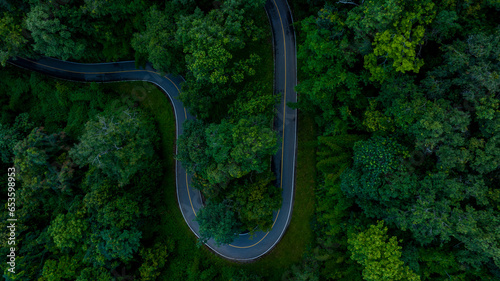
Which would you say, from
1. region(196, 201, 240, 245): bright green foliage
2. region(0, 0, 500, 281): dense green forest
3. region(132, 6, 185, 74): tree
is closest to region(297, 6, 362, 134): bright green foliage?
region(0, 0, 500, 281): dense green forest

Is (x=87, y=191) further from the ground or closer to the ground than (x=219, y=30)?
closer to the ground

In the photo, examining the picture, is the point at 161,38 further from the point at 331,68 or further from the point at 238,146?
the point at 331,68

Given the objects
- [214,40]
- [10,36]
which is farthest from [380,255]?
[10,36]

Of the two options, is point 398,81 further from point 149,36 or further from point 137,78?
point 137,78

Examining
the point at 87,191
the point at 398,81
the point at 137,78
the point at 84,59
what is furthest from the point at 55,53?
the point at 398,81

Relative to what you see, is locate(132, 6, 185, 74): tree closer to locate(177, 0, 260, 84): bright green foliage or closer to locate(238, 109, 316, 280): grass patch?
locate(177, 0, 260, 84): bright green foliage

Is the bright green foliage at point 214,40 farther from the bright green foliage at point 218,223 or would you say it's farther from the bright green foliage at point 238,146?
the bright green foliage at point 218,223

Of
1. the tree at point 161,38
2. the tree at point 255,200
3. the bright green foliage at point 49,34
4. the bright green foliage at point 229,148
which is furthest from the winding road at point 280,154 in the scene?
the bright green foliage at point 49,34

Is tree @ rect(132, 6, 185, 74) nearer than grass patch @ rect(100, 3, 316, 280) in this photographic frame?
Yes
